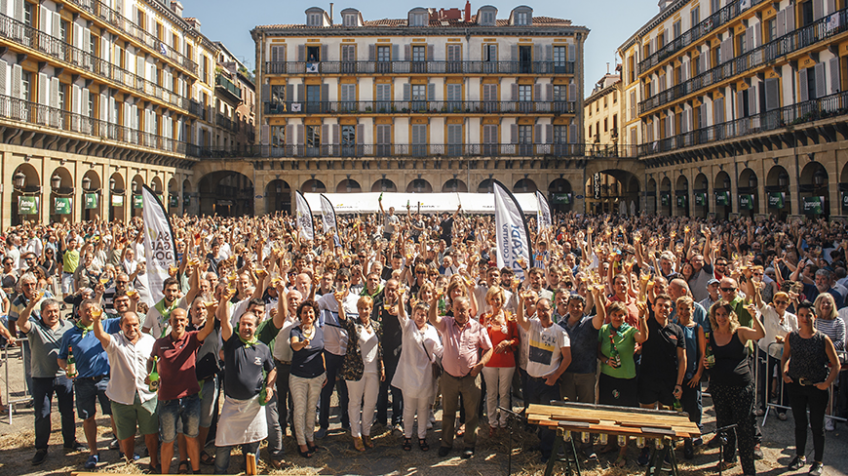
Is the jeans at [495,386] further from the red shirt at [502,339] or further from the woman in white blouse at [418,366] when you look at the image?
the woman in white blouse at [418,366]

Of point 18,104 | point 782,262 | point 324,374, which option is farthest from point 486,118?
point 324,374

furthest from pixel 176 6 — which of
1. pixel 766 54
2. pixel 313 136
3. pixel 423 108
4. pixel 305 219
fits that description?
pixel 766 54

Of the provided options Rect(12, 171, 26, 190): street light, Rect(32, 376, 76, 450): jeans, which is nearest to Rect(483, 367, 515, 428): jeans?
Rect(32, 376, 76, 450): jeans

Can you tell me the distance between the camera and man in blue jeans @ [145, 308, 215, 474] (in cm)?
520

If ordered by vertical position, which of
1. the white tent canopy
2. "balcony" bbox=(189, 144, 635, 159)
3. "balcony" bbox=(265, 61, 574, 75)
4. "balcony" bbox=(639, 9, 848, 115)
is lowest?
the white tent canopy

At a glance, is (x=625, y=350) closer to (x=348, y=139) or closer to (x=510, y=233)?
(x=510, y=233)

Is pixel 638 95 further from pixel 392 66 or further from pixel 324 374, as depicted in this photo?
pixel 324 374

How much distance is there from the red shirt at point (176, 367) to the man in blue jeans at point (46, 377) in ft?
5.21

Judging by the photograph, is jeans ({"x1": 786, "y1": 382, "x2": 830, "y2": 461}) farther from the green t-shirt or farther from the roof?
the roof

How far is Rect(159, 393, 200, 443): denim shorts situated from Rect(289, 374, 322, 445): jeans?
98cm

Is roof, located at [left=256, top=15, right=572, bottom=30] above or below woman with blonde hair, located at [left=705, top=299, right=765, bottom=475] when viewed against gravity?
above

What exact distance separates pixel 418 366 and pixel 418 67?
117 feet

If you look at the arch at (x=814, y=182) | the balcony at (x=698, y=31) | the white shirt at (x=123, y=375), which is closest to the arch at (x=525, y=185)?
the balcony at (x=698, y=31)

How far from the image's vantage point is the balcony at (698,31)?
2812 centimetres
